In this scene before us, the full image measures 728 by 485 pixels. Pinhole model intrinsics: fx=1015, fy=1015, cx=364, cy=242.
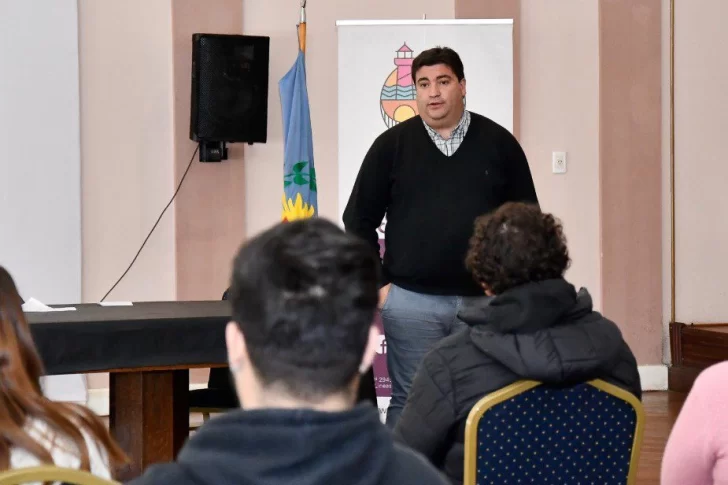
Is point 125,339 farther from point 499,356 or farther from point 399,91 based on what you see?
point 399,91

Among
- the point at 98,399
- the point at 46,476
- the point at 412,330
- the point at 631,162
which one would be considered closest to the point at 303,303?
the point at 46,476

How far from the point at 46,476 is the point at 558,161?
536 centimetres

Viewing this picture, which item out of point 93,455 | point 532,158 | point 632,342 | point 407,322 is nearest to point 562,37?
point 532,158

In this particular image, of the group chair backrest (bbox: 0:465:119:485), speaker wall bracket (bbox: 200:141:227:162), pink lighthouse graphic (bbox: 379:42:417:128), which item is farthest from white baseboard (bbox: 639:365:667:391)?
chair backrest (bbox: 0:465:119:485)

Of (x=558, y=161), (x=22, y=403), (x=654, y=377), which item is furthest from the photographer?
(x=654, y=377)

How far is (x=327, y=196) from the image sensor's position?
613 cm

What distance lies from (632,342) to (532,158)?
52.1 inches

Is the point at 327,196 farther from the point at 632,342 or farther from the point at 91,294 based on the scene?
the point at 632,342

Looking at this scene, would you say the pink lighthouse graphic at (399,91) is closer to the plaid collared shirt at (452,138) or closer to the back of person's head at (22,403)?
the plaid collared shirt at (452,138)

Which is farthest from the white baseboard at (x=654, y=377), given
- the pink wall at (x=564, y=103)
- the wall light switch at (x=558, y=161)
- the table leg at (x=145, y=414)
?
the table leg at (x=145, y=414)

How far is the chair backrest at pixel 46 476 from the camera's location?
1.21 m

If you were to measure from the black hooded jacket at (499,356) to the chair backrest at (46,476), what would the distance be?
0.89 m

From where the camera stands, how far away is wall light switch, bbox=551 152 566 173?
247 inches

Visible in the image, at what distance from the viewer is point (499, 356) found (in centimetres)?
196
